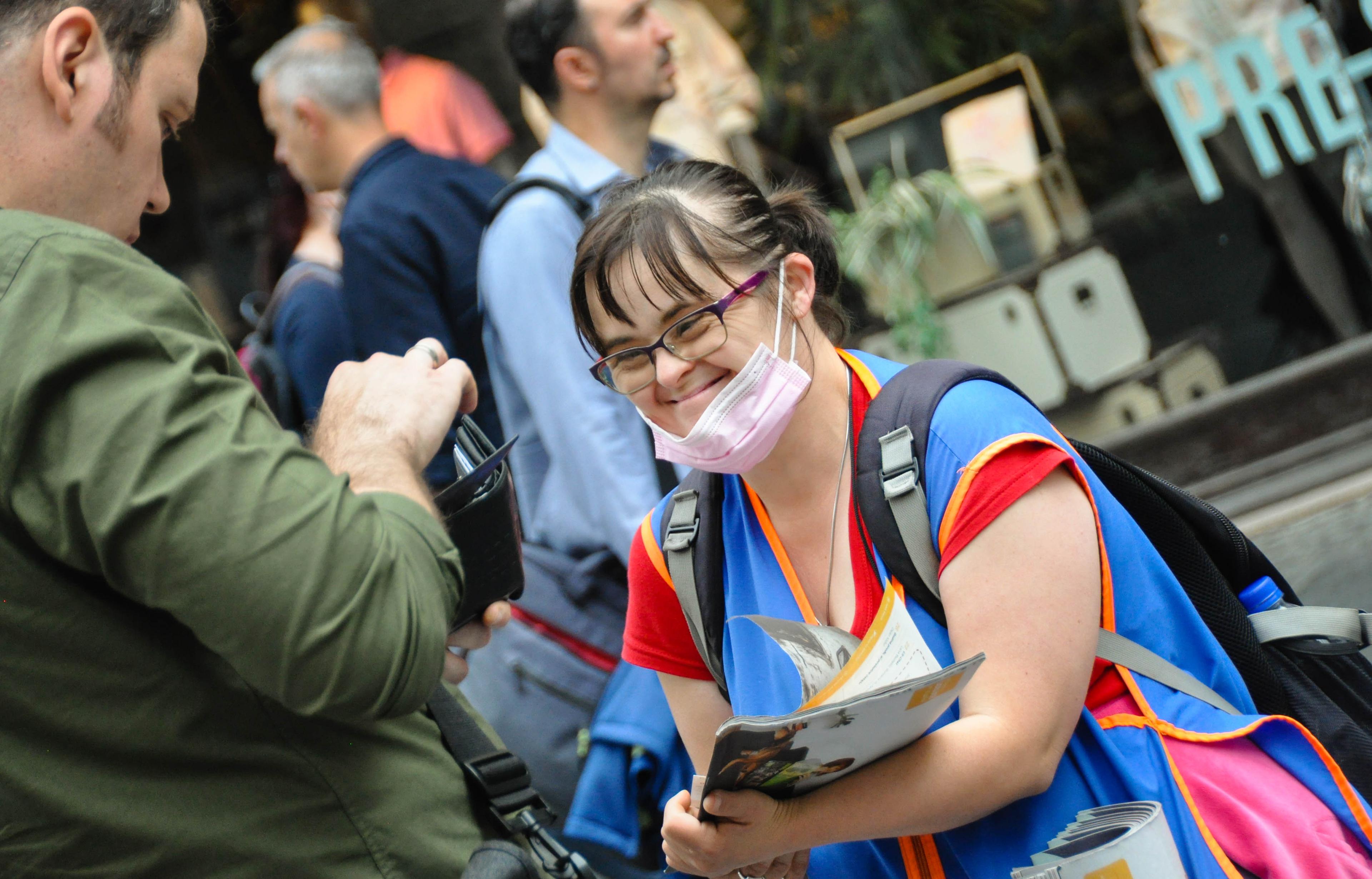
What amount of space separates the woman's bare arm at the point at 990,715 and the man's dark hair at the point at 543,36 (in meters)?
1.97

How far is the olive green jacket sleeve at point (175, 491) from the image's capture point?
3.50ft

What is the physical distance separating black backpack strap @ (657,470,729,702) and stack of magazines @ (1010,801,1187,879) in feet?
1.81

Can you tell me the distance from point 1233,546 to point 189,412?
1414 millimetres

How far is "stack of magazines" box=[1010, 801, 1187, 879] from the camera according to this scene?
135 centimetres

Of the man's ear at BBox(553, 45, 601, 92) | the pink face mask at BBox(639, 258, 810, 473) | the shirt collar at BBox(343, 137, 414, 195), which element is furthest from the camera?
the shirt collar at BBox(343, 137, 414, 195)

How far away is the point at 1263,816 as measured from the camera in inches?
58.0

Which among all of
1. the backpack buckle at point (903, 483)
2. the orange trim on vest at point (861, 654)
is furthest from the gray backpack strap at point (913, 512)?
the orange trim on vest at point (861, 654)

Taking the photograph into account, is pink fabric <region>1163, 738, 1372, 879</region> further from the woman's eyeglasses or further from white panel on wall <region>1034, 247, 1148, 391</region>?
white panel on wall <region>1034, 247, 1148, 391</region>

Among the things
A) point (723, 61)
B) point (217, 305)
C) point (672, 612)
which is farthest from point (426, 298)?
point (217, 305)

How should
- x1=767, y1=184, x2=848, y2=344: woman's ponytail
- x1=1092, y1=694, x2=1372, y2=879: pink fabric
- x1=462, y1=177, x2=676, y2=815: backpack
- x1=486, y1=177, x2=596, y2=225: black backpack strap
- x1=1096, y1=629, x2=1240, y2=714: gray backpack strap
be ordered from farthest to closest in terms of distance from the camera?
x1=486, y1=177, x2=596, y2=225: black backpack strap, x1=462, y1=177, x2=676, y2=815: backpack, x1=767, y1=184, x2=848, y2=344: woman's ponytail, x1=1096, y1=629, x2=1240, y2=714: gray backpack strap, x1=1092, y1=694, x2=1372, y2=879: pink fabric

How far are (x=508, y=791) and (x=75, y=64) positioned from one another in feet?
3.14

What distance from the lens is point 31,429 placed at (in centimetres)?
108

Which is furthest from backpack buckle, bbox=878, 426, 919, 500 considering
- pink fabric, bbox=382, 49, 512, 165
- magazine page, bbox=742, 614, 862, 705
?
pink fabric, bbox=382, 49, 512, 165

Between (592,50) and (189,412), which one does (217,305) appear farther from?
(189,412)
